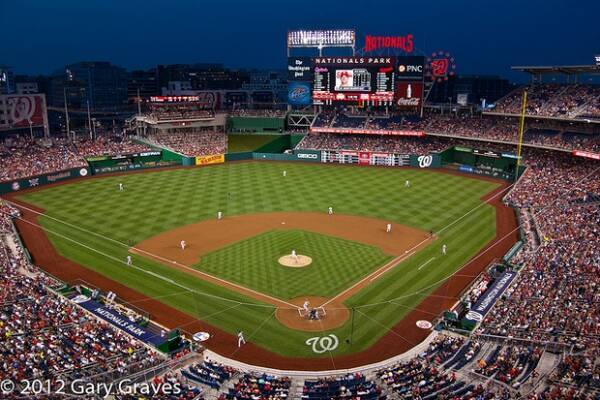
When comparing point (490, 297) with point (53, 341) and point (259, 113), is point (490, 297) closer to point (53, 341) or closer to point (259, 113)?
point (53, 341)

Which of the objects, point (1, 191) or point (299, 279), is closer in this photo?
point (299, 279)

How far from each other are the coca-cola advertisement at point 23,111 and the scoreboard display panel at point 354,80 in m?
39.2

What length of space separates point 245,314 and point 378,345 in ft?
Result: 24.1

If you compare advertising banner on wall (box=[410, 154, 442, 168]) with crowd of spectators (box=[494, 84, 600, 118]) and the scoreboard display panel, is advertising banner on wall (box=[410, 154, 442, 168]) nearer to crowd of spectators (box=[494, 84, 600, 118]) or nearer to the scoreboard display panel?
the scoreboard display panel

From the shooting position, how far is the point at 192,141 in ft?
244

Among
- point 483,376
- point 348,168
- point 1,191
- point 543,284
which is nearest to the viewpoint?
point 483,376

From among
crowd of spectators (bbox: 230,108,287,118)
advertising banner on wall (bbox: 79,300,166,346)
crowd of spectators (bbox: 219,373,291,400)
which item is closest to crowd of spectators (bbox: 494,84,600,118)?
crowd of spectators (bbox: 230,108,287,118)

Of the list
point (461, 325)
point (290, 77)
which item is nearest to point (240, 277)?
point (461, 325)

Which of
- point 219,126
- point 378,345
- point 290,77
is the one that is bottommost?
point 378,345

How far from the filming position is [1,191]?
5312 centimetres

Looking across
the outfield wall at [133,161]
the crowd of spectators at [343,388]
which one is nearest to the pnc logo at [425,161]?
the outfield wall at [133,161]

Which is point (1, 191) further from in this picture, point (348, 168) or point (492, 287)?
point (492, 287)

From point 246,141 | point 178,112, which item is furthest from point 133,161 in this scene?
point 246,141

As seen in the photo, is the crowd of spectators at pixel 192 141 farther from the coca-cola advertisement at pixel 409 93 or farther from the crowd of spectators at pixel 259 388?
the crowd of spectators at pixel 259 388
